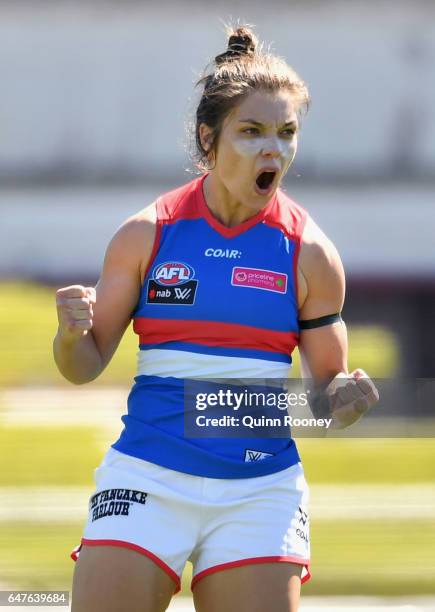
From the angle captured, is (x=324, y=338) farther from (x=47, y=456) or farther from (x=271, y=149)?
(x=47, y=456)

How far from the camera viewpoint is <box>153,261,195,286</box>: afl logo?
8.95ft

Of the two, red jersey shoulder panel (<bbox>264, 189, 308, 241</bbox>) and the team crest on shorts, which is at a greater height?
red jersey shoulder panel (<bbox>264, 189, 308, 241</bbox>)

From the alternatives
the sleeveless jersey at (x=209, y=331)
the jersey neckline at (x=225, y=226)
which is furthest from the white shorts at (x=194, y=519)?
the jersey neckline at (x=225, y=226)

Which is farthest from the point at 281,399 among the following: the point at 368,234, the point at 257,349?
the point at 368,234

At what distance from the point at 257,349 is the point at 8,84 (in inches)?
691

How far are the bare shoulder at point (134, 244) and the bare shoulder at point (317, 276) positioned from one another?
335mm

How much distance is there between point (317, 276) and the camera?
2.76m

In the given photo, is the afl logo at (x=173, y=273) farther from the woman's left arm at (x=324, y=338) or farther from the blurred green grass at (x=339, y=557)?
the blurred green grass at (x=339, y=557)

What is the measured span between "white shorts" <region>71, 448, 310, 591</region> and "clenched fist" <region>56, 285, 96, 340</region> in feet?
0.96

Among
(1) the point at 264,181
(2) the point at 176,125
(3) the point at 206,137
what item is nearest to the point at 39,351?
(3) the point at 206,137

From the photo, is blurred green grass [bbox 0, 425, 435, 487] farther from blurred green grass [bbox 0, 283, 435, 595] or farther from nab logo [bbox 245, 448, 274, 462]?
nab logo [bbox 245, 448, 274, 462]

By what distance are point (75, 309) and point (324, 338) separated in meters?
0.56

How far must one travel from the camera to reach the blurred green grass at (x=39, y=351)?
21.7 ft

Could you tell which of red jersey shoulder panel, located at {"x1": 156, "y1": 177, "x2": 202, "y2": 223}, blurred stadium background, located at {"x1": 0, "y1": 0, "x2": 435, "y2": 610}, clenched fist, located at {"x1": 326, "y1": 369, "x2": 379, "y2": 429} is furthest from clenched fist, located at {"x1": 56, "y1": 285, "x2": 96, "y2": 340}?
blurred stadium background, located at {"x1": 0, "y1": 0, "x2": 435, "y2": 610}
